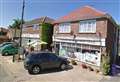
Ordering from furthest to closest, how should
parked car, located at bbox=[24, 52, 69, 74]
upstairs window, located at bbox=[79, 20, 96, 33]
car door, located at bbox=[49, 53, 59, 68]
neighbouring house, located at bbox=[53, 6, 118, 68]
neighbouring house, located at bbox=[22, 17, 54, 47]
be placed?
neighbouring house, located at bbox=[22, 17, 54, 47] → upstairs window, located at bbox=[79, 20, 96, 33] → neighbouring house, located at bbox=[53, 6, 118, 68] → car door, located at bbox=[49, 53, 59, 68] → parked car, located at bbox=[24, 52, 69, 74]

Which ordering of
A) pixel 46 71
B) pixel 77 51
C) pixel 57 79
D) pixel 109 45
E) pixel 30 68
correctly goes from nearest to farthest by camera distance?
pixel 57 79 < pixel 30 68 < pixel 46 71 < pixel 109 45 < pixel 77 51

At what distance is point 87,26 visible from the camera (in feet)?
73.4

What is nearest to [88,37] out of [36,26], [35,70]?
[35,70]

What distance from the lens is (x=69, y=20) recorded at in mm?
25719

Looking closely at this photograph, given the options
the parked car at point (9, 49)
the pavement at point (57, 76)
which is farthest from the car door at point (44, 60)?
the parked car at point (9, 49)

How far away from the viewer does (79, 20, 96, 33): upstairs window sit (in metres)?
21.5

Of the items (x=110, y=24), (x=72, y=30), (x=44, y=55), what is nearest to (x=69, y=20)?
(x=72, y=30)

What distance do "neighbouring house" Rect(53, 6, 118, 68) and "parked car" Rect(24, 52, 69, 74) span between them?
364 centimetres

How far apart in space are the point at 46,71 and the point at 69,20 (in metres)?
8.92

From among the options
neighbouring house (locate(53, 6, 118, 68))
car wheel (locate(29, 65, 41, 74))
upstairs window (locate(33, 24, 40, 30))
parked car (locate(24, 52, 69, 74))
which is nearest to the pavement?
car wheel (locate(29, 65, 41, 74))

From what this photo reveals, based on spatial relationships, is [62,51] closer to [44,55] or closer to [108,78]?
[44,55]

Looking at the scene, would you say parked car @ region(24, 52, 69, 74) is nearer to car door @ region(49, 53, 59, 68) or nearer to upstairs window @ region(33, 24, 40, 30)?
car door @ region(49, 53, 59, 68)

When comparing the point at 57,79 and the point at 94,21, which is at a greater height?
the point at 94,21

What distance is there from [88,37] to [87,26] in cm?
134
